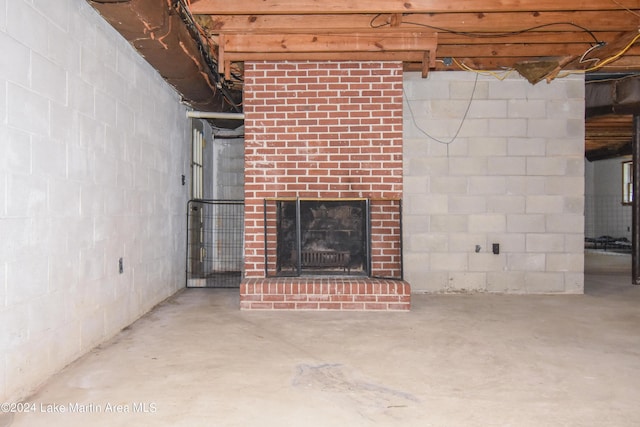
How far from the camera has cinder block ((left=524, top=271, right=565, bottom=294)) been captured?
4766 mm

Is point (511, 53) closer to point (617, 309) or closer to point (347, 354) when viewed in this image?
point (617, 309)

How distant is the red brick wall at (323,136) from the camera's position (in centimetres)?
418

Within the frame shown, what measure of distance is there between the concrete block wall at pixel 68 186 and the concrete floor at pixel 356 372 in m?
0.21

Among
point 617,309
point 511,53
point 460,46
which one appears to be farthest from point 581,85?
point 617,309

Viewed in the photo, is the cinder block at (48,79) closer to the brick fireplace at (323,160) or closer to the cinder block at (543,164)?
the brick fireplace at (323,160)

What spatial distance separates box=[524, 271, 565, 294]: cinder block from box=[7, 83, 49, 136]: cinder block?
454cm

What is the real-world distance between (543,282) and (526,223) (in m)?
0.65

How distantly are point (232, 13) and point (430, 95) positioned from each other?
2385 mm

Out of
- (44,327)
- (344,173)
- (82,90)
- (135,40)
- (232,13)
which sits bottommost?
(44,327)

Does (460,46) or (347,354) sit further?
(460,46)

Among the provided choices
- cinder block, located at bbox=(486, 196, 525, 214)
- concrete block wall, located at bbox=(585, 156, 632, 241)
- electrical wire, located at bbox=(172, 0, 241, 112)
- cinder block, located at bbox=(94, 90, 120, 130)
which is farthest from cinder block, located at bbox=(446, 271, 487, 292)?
concrete block wall, located at bbox=(585, 156, 632, 241)

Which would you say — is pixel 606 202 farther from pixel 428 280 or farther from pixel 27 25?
pixel 27 25

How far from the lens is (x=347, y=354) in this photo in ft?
8.86

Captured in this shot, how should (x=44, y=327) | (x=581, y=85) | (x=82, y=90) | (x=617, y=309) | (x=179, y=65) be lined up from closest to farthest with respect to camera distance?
(x=44, y=327)
(x=82, y=90)
(x=179, y=65)
(x=617, y=309)
(x=581, y=85)
